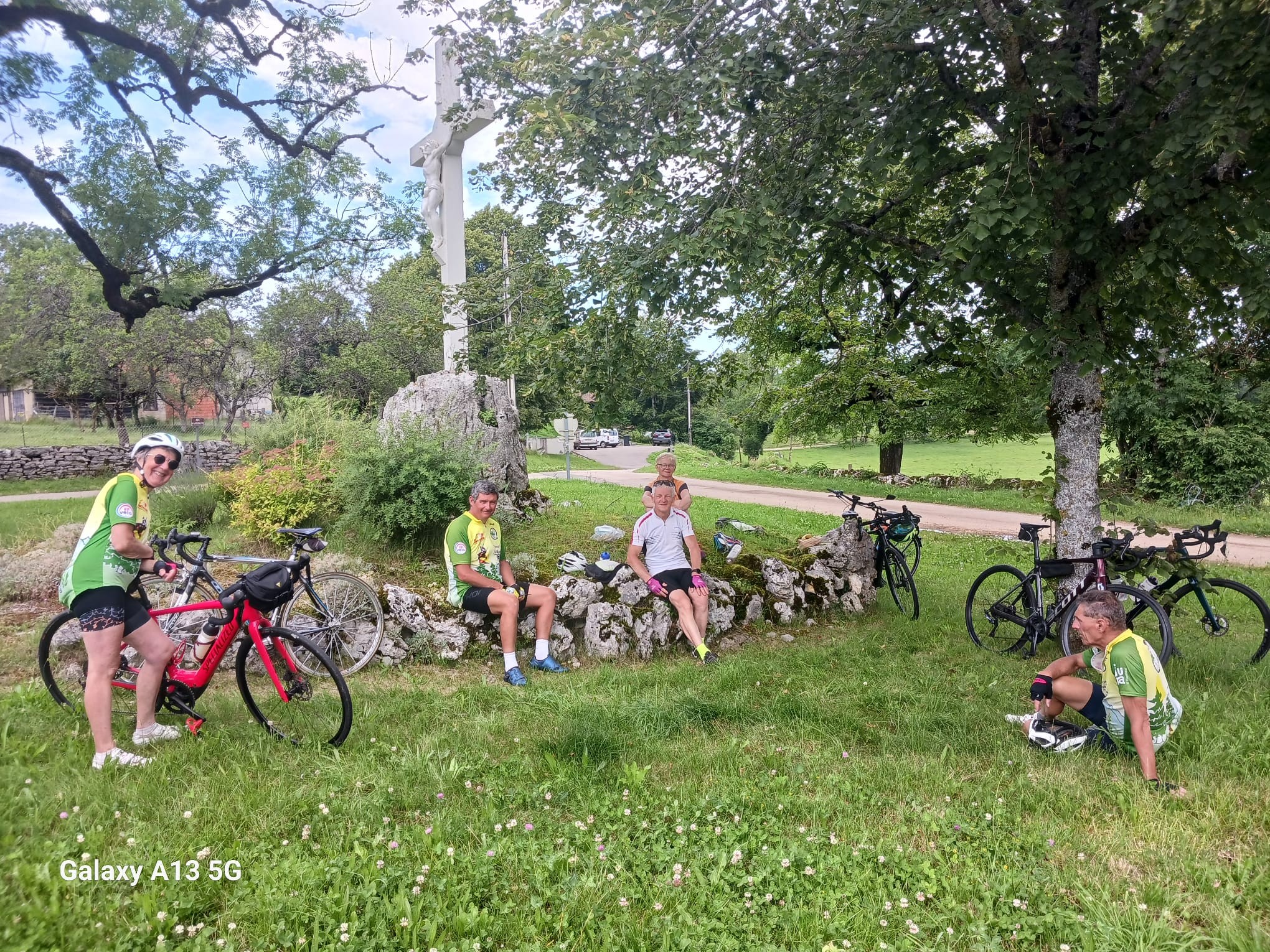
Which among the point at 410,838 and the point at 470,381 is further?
the point at 470,381

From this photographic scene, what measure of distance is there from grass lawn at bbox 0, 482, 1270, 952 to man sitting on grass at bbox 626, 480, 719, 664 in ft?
3.78

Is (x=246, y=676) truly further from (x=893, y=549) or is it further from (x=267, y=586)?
(x=893, y=549)

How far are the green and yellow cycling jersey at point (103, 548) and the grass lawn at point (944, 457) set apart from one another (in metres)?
21.8

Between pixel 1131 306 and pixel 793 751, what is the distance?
417 centimetres

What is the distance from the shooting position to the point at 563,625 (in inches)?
222

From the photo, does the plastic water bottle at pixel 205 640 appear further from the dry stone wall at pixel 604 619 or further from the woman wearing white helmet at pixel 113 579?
the dry stone wall at pixel 604 619

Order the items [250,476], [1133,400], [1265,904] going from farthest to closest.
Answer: [1133,400], [250,476], [1265,904]

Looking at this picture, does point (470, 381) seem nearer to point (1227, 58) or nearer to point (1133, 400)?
point (1227, 58)

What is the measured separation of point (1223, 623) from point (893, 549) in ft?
8.48

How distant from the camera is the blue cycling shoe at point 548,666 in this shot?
5.24 m

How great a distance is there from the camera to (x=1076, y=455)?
5.55 m

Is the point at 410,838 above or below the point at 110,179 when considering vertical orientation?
below

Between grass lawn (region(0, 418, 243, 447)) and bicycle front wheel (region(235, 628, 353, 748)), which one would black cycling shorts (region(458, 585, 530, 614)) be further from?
grass lawn (region(0, 418, 243, 447))

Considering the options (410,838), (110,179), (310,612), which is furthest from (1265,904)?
(110,179)
